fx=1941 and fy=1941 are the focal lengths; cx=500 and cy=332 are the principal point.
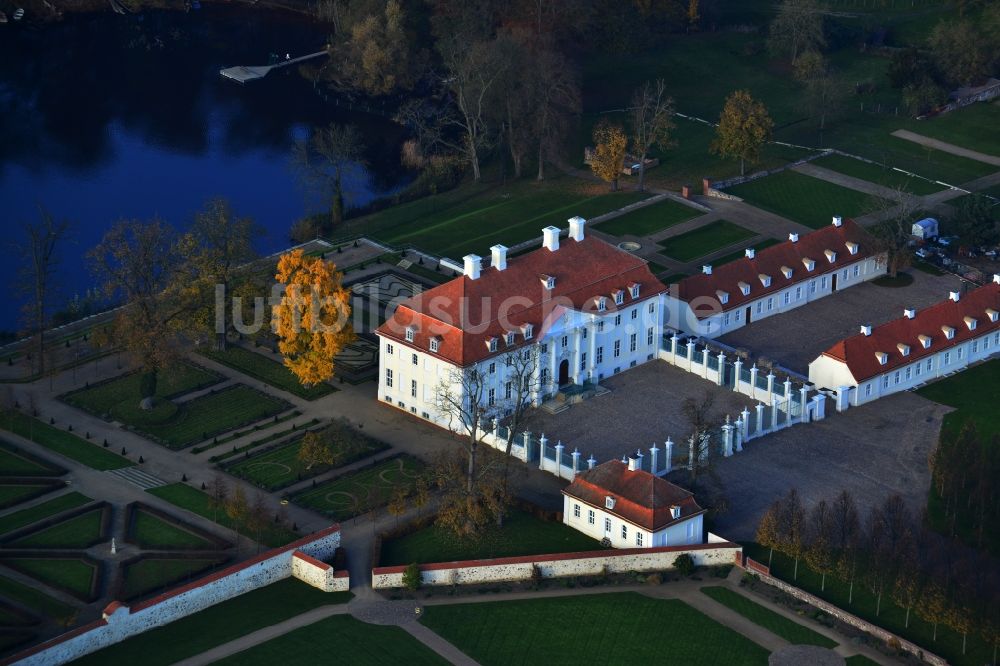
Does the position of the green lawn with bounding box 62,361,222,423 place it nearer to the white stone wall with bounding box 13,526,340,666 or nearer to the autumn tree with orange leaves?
the autumn tree with orange leaves

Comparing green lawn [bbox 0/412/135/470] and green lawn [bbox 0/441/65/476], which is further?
green lawn [bbox 0/412/135/470]

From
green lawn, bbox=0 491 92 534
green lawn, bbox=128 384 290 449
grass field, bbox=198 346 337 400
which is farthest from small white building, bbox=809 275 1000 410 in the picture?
green lawn, bbox=0 491 92 534

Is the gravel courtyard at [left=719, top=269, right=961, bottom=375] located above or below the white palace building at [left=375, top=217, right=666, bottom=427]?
below

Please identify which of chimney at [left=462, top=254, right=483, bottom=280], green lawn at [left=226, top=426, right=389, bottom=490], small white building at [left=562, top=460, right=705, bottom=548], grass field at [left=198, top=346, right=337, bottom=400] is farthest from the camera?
grass field at [left=198, top=346, right=337, bottom=400]

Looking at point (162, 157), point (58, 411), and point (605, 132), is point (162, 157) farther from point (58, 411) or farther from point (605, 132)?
point (58, 411)

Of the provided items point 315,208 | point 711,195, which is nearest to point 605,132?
point 711,195

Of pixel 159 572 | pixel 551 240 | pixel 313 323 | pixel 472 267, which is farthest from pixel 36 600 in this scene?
pixel 551 240

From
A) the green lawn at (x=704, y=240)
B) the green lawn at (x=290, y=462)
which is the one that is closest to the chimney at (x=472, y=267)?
the green lawn at (x=290, y=462)
